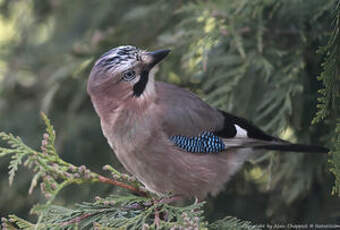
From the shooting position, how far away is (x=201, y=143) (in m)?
2.70

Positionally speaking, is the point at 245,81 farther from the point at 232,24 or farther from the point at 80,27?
the point at 80,27

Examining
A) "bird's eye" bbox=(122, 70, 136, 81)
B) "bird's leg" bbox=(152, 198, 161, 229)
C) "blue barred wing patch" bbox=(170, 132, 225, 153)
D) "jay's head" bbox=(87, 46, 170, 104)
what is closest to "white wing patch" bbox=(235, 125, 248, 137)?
"blue barred wing patch" bbox=(170, 132, 225, 153)

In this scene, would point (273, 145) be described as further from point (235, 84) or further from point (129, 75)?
point (129, 75)

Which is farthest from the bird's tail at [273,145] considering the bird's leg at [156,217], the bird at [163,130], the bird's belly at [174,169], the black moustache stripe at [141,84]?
the bird's leg at [156,217]

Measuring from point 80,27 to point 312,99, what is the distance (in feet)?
7.38

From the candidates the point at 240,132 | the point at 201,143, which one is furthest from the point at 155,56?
the point at 240,132

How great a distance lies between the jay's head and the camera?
2.47 meters

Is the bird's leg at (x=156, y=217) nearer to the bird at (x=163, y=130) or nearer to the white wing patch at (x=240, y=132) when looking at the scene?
the bird at (x=163, y=130)

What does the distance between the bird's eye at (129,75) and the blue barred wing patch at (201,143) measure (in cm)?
40

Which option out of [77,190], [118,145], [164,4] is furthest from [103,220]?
[164,4]

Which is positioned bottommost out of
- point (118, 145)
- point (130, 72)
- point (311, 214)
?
point (311, 214)

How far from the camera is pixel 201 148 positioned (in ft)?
8.81

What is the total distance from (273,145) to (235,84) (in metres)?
0.41

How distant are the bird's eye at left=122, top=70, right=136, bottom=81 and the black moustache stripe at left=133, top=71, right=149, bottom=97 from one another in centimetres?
5
